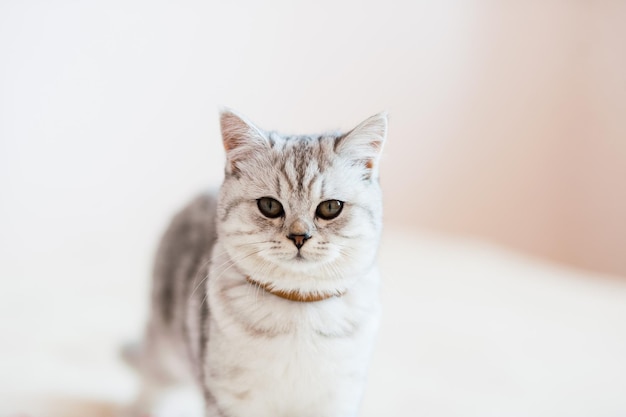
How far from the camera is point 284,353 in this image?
127 cm

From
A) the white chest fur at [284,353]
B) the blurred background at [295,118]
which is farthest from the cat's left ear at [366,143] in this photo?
the blurred background at [295,118]

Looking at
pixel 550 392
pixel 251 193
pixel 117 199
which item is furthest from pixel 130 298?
pixel 550 392

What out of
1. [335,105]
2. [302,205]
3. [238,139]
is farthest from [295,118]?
[302,205]

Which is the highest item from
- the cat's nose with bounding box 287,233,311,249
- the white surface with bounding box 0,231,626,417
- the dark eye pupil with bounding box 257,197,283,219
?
the dark eye pupil with bounding box 257,197,283,219

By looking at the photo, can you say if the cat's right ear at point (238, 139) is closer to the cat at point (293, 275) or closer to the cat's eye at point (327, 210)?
the cat at point (293, 275)

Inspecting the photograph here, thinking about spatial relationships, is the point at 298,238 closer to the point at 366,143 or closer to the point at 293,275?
the point at 293,275

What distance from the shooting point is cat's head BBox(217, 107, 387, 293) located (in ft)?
4.09

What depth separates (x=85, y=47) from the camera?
8.46 feet

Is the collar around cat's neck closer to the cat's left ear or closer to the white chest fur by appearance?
the white chest fur

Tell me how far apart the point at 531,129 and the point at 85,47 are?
2.06 meters

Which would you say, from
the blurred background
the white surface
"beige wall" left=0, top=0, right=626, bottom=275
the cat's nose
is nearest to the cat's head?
the cat's nose

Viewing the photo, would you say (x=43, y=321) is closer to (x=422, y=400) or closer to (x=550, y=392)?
(x=422, y=400)

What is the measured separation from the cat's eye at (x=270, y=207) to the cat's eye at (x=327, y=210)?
0.23 ft

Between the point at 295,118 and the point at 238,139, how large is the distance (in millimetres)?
1608
